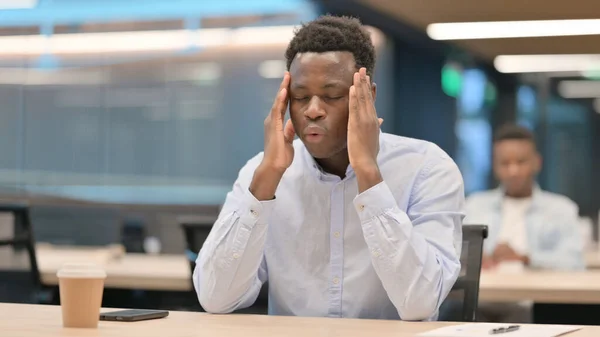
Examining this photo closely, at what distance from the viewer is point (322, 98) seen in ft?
6.69

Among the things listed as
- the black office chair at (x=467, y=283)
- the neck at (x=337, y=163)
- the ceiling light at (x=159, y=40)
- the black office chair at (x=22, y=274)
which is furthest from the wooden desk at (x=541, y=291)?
the ceiling light at (x=159, y=40)

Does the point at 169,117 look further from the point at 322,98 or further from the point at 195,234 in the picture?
the point at 322,98

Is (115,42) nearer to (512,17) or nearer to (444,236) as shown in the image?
(512,17)

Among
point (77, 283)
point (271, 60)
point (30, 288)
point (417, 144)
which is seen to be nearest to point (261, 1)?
point (271, 60)

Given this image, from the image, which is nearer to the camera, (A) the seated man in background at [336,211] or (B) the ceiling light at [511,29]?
(A) the seated man in background at [336,211]

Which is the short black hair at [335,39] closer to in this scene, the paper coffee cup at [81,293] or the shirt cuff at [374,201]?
the shirt cuff at [374,201]

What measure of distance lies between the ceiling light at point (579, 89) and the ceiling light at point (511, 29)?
1625 millimetres

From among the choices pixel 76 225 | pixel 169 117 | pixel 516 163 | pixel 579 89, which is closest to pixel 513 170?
pixel 516 163

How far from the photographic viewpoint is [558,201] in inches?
190

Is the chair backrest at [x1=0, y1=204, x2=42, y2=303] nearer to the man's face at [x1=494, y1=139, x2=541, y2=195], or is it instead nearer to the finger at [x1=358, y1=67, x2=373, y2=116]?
the finger at [x1=358, y1=67, x2=373, y2=116]

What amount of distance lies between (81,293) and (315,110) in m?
0.65

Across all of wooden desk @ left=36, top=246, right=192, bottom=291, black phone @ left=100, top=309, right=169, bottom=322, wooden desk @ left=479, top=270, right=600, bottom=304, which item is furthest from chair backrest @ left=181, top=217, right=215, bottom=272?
black phone @ left=100, top=309, right=169, bottom=322

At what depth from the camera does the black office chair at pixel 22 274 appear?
3.86 m

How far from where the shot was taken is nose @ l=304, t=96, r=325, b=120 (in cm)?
201
